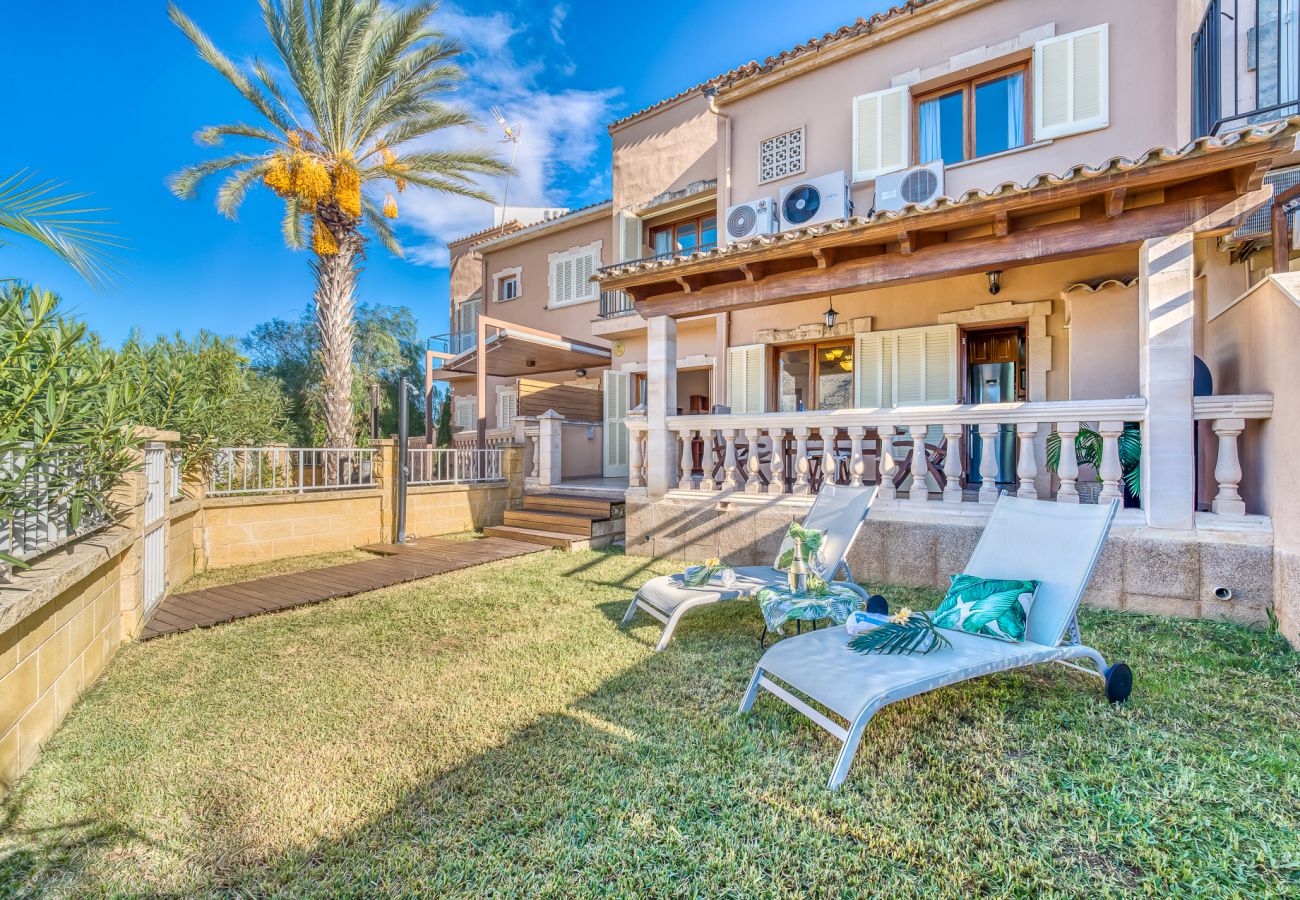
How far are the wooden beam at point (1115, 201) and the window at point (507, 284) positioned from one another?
12773 mm

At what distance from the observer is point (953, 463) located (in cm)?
551

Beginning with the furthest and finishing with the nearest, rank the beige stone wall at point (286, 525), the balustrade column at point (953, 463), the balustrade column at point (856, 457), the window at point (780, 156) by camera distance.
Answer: the window at point (780, 156) < the beige stone wall at point (286, 525) < the balustrade column at point (856, 457) < the balustrade column at point (953, 463)

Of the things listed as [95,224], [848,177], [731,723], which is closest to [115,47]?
[848,177]

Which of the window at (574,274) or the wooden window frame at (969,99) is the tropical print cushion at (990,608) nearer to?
the wooden window frame at (969,99)

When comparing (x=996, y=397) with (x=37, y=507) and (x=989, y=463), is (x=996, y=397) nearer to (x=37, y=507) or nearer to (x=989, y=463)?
(x=989, y=463)

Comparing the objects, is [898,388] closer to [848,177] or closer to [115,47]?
[848,177]

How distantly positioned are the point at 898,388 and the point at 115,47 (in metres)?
Result: 19.6

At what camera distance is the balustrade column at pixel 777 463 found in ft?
20.7

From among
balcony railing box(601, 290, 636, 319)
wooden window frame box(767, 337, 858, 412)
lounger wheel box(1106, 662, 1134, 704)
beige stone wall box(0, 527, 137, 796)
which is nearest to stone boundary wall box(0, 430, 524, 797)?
beige stone wall box(0, 527, 137, 796)

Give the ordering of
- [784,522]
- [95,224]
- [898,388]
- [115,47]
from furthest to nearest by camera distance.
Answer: [115,47] → [898,388] → [784,522] → [95,224]

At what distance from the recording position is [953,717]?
9.87ft

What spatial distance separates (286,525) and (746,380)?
7.05 metres

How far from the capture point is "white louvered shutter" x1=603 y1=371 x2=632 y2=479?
12.0m

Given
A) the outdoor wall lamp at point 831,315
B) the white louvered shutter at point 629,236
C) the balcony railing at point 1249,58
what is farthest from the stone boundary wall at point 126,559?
the balcony railing at point 1249,58
